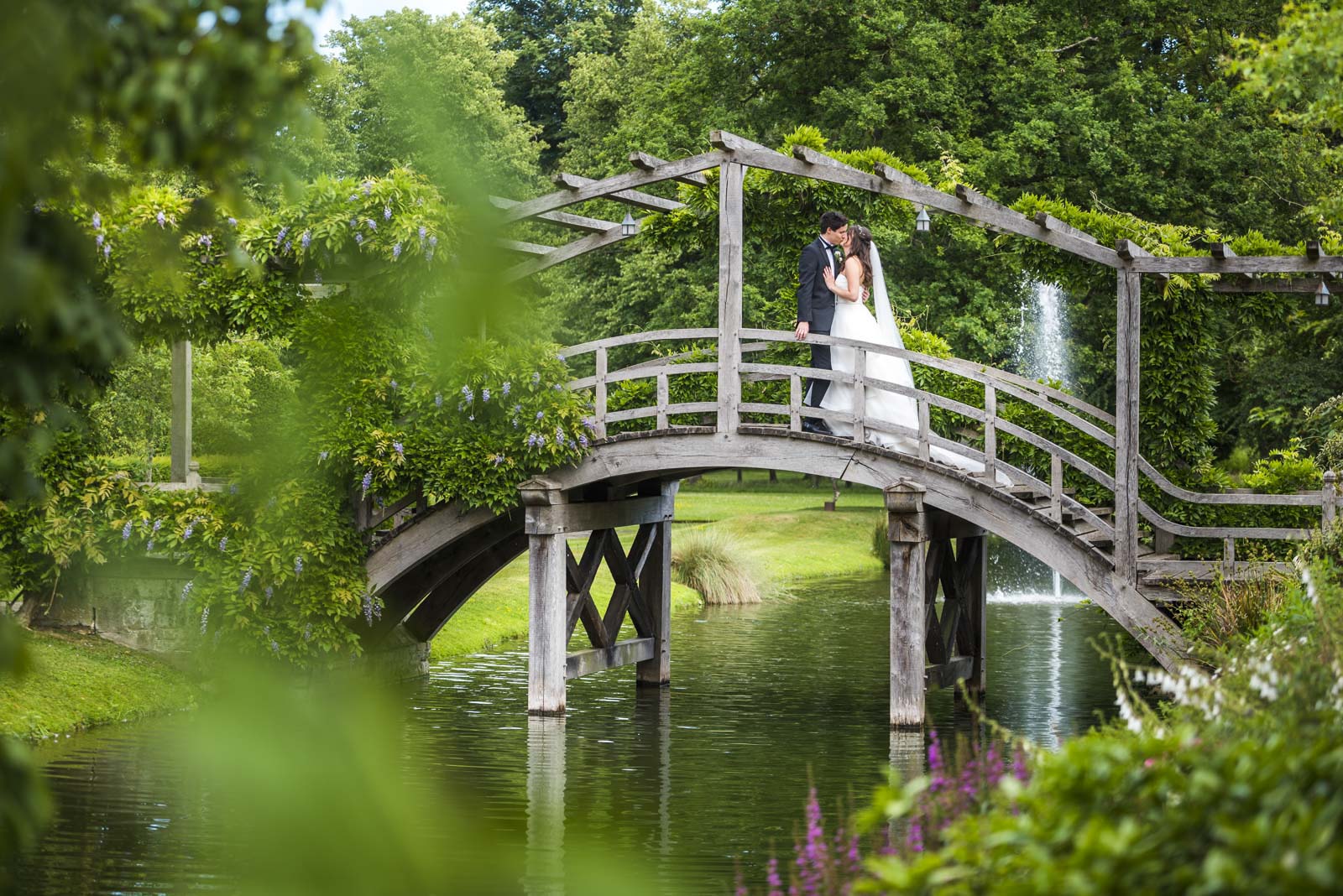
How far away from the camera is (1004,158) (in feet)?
91.1

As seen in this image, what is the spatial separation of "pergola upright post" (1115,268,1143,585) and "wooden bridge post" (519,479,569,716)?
4676 mm

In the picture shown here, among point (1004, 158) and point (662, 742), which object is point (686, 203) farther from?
point (1004, 158)

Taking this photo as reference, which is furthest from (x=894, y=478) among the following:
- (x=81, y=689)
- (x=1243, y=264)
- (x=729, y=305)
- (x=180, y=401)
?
(x=180, y=401)

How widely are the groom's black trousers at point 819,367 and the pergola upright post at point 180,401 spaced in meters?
6.12

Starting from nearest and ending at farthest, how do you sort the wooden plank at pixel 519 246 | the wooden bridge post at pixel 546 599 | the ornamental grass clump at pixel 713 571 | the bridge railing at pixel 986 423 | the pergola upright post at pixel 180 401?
the wooden plank at pixel 519 246
the bridge railing at pixel 986 423
the wooden bridge post at pixel 546 599
the pergola upright post at pixel 180 401
the ornamental grass clump at pixel 713 571

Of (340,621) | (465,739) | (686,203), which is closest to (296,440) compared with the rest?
(465,739)

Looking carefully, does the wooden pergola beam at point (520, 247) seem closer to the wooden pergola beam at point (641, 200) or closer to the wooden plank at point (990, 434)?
the wooden plank at point (990, 434)

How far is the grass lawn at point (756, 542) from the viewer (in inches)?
837

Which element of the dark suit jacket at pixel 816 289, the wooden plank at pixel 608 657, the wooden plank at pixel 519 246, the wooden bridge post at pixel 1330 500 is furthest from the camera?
the wooden plank at pixel 608 657

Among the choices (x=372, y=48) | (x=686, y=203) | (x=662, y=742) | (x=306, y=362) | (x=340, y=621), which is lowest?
(x=662, y=742)

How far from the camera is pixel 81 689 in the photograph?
14117mm

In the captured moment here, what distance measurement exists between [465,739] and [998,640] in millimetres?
9768

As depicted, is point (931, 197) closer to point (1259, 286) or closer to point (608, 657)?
point (1259, 286)

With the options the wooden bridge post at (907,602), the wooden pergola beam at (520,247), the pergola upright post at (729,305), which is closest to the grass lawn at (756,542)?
the pergola upright post at (729,305)
